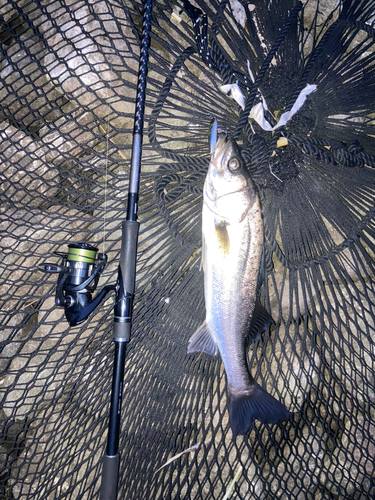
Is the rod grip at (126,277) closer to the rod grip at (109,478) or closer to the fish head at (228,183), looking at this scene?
the fish head at (228,183)

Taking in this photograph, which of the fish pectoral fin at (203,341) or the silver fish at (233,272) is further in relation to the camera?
the fish pectoral fin at (203,341)

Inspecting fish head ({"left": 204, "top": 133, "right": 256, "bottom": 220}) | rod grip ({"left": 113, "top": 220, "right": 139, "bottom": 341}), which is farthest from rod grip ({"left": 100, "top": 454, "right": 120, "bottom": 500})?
fish head ({"left": 204, "top": 133, "right": 256, "bottom": 220})

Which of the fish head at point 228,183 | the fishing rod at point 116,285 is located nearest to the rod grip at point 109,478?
the fishing rod at point 116,285

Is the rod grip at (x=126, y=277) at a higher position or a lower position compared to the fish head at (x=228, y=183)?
lower

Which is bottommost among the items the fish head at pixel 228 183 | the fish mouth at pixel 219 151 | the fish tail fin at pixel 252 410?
the fish tail fin at pixel 252 410

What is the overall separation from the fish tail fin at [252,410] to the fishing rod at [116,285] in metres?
0.55

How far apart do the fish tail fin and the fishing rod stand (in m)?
0.55

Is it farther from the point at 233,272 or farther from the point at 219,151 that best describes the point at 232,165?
the point at 233,272

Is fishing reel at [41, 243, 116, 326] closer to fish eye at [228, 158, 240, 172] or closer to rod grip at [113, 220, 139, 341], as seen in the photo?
rod grip at [113, 220, 139, 341]

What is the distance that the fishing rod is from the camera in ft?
5.57

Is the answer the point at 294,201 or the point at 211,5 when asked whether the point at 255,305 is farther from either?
the point at 211,5

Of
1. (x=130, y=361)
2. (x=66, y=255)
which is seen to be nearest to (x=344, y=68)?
(x=66, y=255)

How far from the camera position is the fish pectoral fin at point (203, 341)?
1762 mm

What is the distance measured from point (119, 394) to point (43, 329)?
1.24 metres
